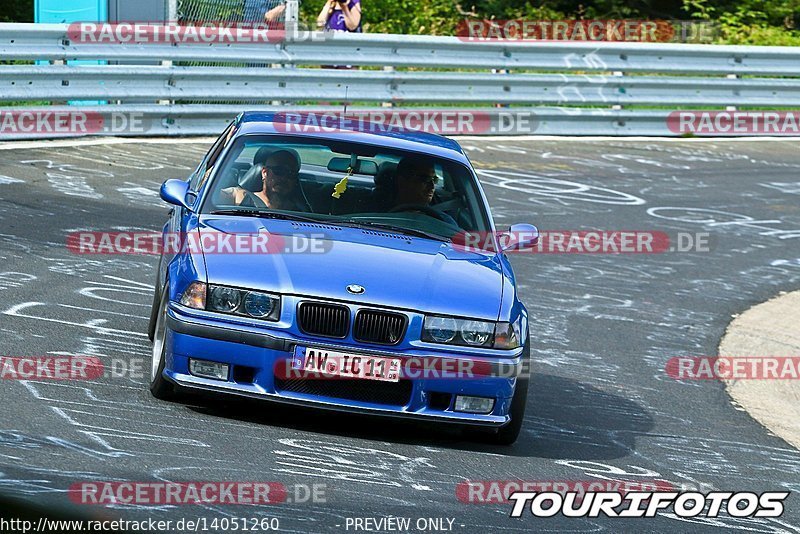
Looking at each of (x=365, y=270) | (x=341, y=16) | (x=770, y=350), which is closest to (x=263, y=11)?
(x=341, y=16)

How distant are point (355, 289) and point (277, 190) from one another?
1.33m

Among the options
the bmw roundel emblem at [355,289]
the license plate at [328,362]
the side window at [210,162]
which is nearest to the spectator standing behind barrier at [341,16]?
the side window at [210,162]

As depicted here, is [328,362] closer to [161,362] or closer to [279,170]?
[161,362]

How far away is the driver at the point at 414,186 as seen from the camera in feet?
25.7

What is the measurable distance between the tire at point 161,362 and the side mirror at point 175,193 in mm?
786

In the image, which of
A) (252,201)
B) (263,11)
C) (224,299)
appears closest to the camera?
(224,299)

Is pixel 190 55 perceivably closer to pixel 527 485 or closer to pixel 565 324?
pixel 565 324

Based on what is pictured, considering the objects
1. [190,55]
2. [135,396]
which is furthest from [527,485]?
[190,55]

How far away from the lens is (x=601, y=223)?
48.2 ft

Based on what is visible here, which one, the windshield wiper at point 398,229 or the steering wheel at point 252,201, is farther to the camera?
the steering wheel at point 252,201

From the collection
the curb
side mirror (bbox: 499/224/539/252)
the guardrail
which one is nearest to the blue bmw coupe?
side mirror (bbox: 499/224/539/252)

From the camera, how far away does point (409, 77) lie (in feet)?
62.1

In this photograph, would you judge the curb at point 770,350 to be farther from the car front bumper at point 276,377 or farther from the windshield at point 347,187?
the car front bumper at point 276,377

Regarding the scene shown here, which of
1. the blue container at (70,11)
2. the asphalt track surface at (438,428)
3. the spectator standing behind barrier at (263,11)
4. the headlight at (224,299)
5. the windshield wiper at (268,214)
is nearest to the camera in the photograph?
the asphalt track surface at (438,428)
